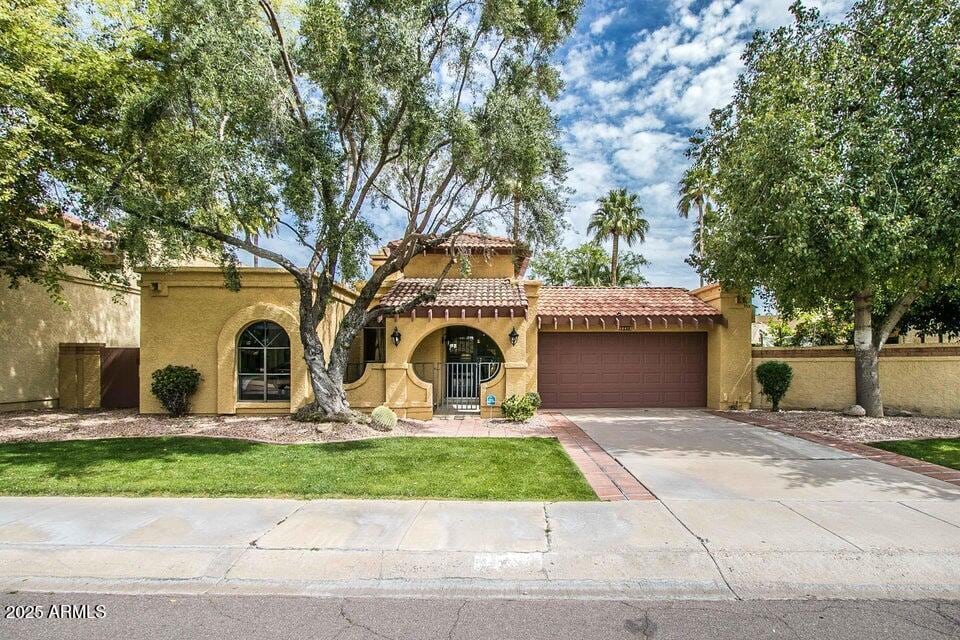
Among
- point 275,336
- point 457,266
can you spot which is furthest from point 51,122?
point 457,266

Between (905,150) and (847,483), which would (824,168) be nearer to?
(905,150)

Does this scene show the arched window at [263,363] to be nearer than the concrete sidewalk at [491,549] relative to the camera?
No

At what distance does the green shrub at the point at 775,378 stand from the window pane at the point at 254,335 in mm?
14358

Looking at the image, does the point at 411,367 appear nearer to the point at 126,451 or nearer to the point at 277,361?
the point at 277,361

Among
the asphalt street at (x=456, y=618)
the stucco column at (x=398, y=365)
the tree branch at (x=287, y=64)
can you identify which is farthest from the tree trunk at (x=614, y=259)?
the asphalt street at (x=456, y=618)

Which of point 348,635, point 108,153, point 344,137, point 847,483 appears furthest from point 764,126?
point 108,153

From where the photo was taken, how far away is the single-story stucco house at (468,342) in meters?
12.8

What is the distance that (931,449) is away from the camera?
29.7 ft

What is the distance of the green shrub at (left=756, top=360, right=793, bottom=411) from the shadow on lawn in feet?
37.5

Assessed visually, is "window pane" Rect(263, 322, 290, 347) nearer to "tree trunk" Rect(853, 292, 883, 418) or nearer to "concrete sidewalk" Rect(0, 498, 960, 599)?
"concrete sidewalk" Rect(0, 498, 960, 599)

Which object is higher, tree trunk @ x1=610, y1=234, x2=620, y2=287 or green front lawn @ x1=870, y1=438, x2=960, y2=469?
tree trunk @ x1=610, y1=234, x2=620, y2=287

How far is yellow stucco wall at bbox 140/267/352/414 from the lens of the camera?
12.8 metres

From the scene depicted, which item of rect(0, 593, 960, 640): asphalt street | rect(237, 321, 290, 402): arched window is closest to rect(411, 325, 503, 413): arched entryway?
rect(237, 321, 290, 402): arched window

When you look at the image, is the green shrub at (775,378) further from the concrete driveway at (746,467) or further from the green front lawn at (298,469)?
the green front lawn at (298,469)
